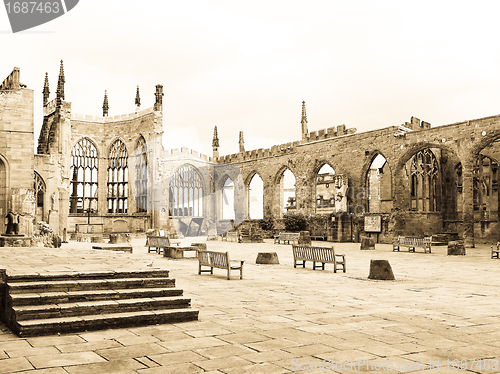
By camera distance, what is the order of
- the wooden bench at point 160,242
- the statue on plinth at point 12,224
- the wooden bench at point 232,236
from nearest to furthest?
the statue on plinth at point 12,224, the wooden bench at point 160,242, the wooden bench at point 232,236

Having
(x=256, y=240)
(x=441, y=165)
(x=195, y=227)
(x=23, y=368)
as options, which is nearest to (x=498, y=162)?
(x=441, y=165)

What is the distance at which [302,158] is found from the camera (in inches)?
1233

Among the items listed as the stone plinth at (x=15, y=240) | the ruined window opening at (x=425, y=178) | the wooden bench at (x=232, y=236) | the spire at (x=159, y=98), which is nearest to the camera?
the stone plinth at (x=15, y=240)

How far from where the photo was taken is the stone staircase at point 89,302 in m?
4.76

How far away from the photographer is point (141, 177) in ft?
112

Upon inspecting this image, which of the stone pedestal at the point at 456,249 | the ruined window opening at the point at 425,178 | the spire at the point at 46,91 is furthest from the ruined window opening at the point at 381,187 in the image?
the spire at the point at 46,91

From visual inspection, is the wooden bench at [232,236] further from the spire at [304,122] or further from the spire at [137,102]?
the spire at [137,102]

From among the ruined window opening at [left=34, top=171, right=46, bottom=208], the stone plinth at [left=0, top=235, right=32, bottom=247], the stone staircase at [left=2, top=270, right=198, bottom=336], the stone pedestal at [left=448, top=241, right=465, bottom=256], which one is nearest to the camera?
the stone staircase at [left=2, top=270, right=198, bottom=336]

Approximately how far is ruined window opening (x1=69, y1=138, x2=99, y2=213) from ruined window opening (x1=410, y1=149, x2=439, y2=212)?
23.1m

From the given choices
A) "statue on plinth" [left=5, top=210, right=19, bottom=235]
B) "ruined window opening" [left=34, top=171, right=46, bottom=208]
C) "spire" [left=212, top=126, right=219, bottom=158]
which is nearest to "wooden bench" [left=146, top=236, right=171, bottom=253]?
"statue on plinth" [left=5, top=210, right=19, bottom=235]

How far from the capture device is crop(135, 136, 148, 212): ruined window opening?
3366 centimetres

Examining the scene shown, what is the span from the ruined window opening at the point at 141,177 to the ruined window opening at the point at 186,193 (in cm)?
539

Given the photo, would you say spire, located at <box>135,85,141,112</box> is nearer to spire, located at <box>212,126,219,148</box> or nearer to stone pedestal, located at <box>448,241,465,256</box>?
spire, located at <box>212,126,219,148</box>

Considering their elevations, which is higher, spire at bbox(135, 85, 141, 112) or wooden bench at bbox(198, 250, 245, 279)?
spire at bbox(135, 85, 141, 112)
